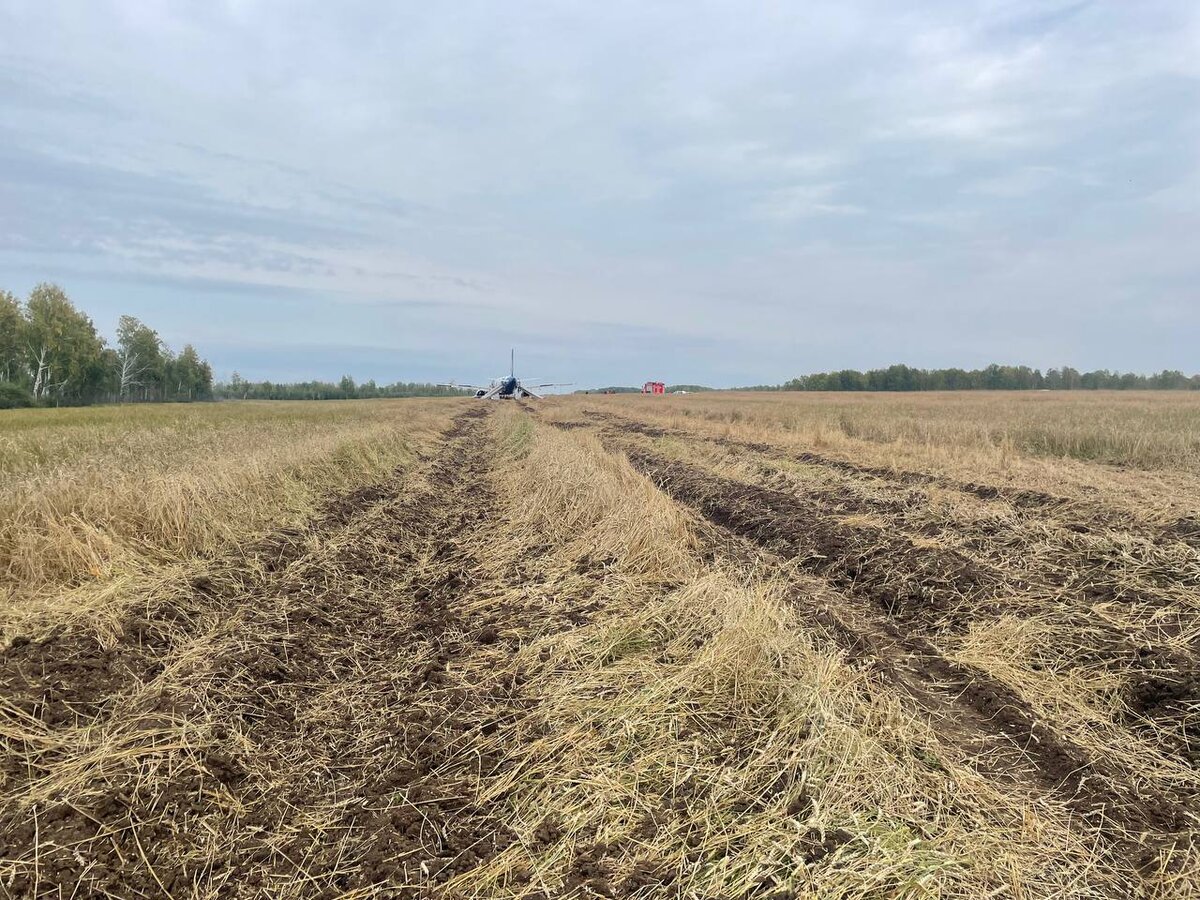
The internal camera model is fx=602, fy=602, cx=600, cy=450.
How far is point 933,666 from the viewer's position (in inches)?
173

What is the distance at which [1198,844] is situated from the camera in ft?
8.61

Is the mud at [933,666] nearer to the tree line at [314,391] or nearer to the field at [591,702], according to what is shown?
the field at [591,702]

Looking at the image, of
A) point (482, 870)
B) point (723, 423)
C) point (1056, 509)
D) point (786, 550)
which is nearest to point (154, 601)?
point (482, 870)

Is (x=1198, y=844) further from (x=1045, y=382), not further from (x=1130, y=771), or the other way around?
(x=1045, y=382)

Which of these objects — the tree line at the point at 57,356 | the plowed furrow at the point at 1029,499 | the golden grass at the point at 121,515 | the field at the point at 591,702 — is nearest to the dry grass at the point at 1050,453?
the plowed furrow at the point at 1029,499

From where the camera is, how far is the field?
244 centimetres

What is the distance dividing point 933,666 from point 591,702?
2625 mm

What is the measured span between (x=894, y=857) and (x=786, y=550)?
524cm

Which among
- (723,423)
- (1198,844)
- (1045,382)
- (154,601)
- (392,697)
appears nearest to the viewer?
(1198,844)

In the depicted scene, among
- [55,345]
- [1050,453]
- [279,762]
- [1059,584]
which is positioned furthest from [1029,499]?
[55,345]

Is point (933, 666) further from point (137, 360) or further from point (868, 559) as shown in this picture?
point (137, 360)

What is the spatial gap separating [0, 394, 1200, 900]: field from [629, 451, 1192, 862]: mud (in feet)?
0.08

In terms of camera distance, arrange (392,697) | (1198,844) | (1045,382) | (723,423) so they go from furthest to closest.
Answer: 1. (1045,382)
2. (723,423)
3. (392,697)
4. (1198,844)

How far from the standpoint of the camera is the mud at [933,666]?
115 inches
